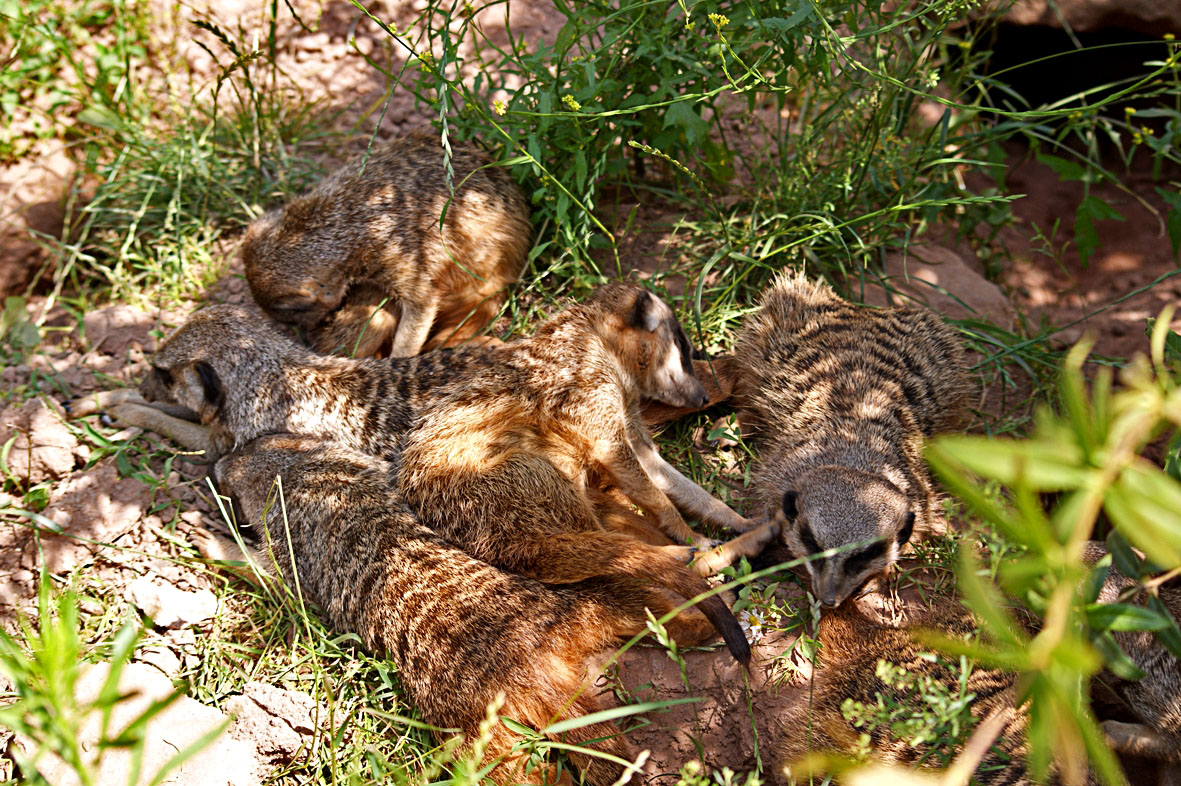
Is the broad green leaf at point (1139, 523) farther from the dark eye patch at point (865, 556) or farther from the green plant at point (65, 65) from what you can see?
the green plant at point (65, 65)

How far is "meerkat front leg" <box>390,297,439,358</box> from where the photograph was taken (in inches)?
154

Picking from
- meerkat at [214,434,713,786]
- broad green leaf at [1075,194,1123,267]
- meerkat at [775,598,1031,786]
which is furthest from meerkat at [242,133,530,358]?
broad green leaf at [1075,194,1123,267]

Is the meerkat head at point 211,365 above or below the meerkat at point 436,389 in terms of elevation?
above

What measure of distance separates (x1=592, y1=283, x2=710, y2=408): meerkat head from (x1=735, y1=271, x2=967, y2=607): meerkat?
1.13 feet

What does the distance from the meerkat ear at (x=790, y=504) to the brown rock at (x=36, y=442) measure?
2862mm

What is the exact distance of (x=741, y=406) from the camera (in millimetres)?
3789

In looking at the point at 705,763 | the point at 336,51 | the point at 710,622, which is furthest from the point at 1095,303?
the point at 336,51

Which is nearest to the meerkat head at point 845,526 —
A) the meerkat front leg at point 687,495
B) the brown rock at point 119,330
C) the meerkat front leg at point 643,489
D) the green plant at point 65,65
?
the meerkat front leg at point 687,495

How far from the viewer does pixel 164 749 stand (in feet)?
8.83

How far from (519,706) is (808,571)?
3.56 feet

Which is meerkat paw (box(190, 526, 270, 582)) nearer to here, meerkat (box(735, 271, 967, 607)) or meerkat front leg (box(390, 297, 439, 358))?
meerkat front leg (box(390, 297, 439, 358))

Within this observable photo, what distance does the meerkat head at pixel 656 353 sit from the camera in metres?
3.53

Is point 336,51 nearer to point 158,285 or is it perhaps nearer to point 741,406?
point 158,285

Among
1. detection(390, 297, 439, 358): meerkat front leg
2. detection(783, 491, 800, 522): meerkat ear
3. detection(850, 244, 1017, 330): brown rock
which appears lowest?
detection(783, 491, 800, 522): meerkat ear
